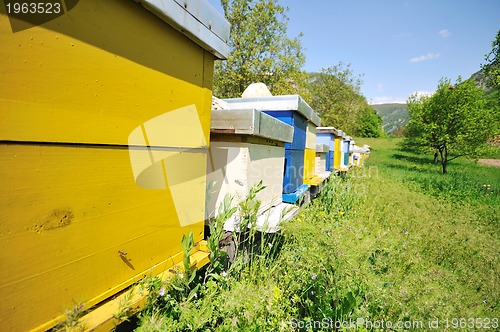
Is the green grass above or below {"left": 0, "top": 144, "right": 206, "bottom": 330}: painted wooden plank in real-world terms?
below

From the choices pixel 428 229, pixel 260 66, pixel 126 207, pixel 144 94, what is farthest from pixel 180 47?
pixel 260 66

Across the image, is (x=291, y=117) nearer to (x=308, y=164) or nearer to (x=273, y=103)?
(x=273, y=103)

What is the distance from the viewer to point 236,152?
180 centimetres

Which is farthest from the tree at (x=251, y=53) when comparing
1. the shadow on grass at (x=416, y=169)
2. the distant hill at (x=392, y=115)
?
the distant hill at (x=392, y=115)

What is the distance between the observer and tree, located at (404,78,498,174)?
44.3 feet

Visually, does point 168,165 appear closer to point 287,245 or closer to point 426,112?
point 287,245

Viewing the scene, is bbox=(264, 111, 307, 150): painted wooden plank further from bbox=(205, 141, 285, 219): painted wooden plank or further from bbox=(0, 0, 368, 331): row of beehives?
bbox=(0, 0, 368, 331): row of beehives

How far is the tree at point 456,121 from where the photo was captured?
13500mm

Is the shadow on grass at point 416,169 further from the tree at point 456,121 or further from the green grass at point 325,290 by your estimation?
the green grass at point 325,290

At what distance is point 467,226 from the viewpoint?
4.63 meters

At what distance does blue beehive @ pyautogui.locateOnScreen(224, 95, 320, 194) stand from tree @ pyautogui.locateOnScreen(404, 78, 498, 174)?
13940 mm

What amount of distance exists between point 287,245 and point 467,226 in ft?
14.4

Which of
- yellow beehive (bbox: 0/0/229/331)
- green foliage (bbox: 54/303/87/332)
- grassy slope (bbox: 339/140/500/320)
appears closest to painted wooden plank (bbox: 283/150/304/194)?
grassy slope (bbox: 339/140/500/320)

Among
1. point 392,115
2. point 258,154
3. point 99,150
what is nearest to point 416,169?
point 258,154
